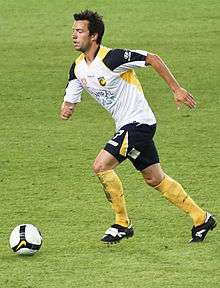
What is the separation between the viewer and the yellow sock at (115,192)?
10894 millimetres

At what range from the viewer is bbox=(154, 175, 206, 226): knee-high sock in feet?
36.2

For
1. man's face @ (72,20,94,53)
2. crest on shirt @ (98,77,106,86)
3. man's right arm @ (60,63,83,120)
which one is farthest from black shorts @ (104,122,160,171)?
man's face @ (72,20,94,53)

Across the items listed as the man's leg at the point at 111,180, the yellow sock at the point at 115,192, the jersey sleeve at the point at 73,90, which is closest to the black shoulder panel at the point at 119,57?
the jersey sleeve at the point at 73,90

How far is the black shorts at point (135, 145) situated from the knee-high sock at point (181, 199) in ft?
0.85

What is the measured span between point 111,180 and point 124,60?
115cm

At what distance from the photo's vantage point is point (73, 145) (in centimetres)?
1534

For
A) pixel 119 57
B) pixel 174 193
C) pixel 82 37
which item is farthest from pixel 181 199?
pixel 82 37

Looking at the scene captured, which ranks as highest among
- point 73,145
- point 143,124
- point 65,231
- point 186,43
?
point 186,43

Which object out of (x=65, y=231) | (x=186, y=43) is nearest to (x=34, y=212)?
(x=65, y=231)

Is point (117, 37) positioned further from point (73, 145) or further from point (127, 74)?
point (127, 74)

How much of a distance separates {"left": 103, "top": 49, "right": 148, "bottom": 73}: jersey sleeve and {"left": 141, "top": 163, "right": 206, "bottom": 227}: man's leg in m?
1.02

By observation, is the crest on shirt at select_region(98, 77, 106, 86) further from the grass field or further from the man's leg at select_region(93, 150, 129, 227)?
the grass field

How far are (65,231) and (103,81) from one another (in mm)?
1568

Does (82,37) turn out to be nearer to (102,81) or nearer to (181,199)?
(102,81)
